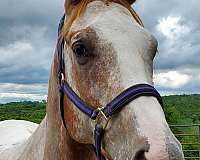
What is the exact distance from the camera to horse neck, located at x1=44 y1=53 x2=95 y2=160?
271 centimetres

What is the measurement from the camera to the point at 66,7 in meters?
2.84

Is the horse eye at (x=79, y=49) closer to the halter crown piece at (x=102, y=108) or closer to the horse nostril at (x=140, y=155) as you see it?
the halter crown piece at (x=102, y=108)

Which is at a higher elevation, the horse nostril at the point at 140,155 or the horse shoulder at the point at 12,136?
the horse shoulder at the point at 12,136

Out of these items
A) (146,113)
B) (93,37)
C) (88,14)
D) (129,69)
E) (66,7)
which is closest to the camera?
(146,113)

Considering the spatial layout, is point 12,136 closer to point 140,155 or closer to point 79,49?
point 79,49

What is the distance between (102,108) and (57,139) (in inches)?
24.8

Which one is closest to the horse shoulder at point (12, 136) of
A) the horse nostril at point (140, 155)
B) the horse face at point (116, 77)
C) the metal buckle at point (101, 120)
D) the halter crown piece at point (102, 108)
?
the halter crown piece at point (102, 108)

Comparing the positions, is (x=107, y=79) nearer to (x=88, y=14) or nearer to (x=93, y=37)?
(x=93, y=37)

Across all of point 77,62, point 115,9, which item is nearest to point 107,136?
point 77,62

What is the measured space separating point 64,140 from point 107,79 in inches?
26.6

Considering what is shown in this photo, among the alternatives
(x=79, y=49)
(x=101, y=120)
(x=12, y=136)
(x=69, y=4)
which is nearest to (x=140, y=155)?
(x=101, y=120)

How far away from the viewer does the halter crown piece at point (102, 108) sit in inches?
82.2

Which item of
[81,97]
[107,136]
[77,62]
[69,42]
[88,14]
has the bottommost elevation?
[107,136]

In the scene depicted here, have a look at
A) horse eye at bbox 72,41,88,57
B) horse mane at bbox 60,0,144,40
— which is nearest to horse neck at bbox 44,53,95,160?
horse mane at bbox 60,0,144,40
